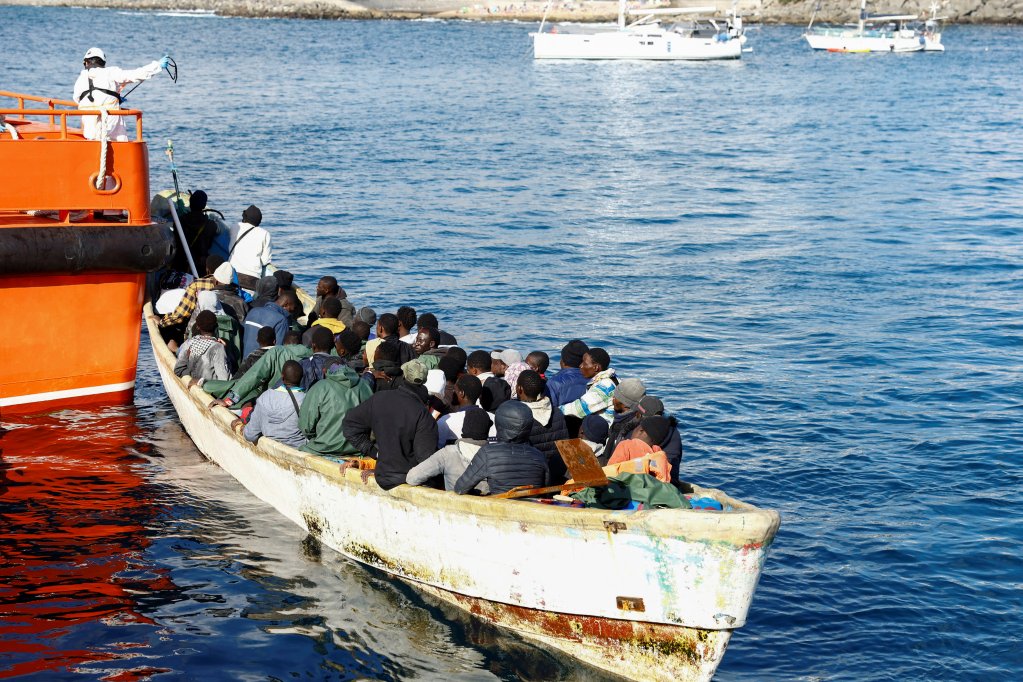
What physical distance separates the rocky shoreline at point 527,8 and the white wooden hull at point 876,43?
16524mm

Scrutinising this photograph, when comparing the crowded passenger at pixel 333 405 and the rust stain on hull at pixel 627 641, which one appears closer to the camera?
the rust stain on hull at pixel 627 641

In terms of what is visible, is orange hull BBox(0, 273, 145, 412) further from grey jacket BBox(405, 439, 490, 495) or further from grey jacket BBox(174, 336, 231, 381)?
grey jacket BBox(405, 439, 490, 495)

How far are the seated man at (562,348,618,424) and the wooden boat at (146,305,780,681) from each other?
4.66 feet

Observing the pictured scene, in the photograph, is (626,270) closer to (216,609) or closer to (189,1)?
(216,609)

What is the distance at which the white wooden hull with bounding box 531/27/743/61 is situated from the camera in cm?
7456

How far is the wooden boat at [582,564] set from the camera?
839 centimetres

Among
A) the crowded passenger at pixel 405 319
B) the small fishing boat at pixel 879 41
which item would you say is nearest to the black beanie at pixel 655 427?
the crowded passenger at pixel 405 319

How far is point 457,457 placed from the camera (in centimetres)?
949

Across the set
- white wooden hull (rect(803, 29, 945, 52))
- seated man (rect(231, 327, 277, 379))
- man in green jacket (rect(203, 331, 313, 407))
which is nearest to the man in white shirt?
seated man (rect(231, 327, 277, 379))

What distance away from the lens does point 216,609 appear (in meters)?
10.2

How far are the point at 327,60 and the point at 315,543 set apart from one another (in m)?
59.5

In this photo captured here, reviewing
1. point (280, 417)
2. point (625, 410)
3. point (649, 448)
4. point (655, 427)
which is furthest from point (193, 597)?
point (655, 427)

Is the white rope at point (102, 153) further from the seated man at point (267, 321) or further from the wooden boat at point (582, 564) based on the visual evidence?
the wooden boat at point (582, 564)

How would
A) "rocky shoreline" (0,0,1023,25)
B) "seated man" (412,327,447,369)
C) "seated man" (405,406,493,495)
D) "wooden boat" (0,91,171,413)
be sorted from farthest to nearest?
1. "rocky shoreline" (0,0,1023,25)
2. "wooden boat" (0,91,171,413)
3. "seated man" (412,327,447,369)
4. "seated man" (405,406,493,495)
